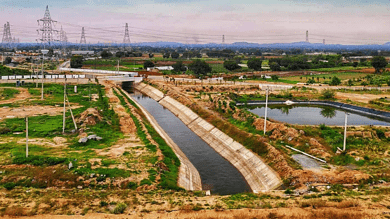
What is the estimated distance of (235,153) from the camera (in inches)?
1266

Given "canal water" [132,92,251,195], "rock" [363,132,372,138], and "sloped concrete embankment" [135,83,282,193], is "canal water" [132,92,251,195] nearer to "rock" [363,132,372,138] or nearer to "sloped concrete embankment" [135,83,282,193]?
"sloped concrete embankment" [135,83,282,193]

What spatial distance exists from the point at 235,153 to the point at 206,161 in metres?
2.86

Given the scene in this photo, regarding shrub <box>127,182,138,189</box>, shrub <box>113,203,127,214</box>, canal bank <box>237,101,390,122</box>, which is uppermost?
canal bank <box>237,101,390,122</box>

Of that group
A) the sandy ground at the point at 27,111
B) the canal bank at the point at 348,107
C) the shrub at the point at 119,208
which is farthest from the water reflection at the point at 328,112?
the shrub at the point at 119,208

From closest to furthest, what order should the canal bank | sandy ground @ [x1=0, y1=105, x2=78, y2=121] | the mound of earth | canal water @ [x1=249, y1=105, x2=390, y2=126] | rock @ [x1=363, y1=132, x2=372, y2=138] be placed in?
rock @ [x1=363, y1=132, x2=372, y2=138] < the mound of earth < sandy ground @ [x1=0, y1=105, x2=78, y2=121] < canal water @ [x1=249, y1=105, x2=390, y2=126] < the canal bank

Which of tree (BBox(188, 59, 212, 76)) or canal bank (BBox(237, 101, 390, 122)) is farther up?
tree (BBox(188, 59, 212, 76))

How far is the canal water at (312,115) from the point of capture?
42.4 m

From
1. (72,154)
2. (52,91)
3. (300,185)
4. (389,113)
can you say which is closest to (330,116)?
(389,113)

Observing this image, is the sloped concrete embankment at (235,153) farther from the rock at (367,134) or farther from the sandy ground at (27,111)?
the sandy ground at (27,111)

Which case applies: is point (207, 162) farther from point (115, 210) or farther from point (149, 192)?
point (115, 210)

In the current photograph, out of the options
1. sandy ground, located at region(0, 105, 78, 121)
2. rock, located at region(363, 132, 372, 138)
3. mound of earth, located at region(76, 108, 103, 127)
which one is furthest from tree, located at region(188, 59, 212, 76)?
rock, located at region(363, 132, 372, 138)

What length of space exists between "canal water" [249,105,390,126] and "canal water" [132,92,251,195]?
454 inches

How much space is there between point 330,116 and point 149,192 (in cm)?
3360

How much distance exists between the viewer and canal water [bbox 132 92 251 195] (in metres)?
25.6
